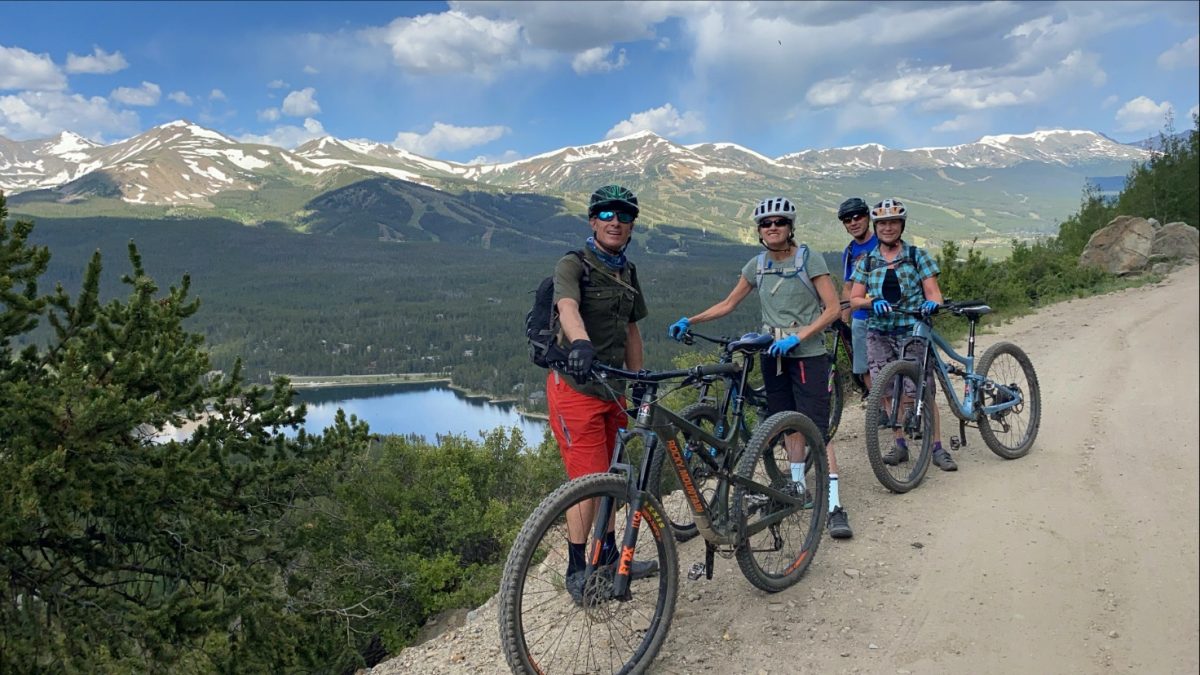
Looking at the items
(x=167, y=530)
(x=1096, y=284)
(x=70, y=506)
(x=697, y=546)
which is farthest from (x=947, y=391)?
(x=1096, y=284)

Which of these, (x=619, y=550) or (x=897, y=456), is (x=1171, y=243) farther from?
(x=619, y=550)

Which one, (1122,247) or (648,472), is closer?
(648,472)

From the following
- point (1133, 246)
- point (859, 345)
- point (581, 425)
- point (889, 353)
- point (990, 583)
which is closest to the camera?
point (581, 425)

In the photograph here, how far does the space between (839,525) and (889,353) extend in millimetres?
1920

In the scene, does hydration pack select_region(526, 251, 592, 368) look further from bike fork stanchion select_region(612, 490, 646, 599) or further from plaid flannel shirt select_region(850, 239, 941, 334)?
plaid flannel shirt select_region(850, 239, 941, 334)

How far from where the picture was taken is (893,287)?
6.51 m

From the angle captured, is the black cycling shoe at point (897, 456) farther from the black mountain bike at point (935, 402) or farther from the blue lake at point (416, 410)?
the blue lake at point (416, 410)

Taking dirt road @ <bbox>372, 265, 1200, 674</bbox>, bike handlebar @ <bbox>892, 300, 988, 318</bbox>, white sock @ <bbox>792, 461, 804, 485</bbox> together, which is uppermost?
bike handlebar @ <bbox>892, 300, 988, 318</bbox>

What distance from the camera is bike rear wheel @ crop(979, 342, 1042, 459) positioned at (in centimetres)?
689

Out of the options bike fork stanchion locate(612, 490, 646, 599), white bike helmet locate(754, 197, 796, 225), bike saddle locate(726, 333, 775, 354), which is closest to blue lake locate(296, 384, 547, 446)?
white bike helmet locate(754, 197, 796, 225)

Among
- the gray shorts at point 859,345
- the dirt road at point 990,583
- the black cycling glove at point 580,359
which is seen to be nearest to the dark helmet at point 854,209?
the gray shorts at point 859,345

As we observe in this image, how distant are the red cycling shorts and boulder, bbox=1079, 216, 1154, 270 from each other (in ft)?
80.2

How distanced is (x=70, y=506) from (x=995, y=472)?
9.80 m

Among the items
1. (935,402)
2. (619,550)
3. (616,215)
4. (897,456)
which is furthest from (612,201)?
(935,402)
